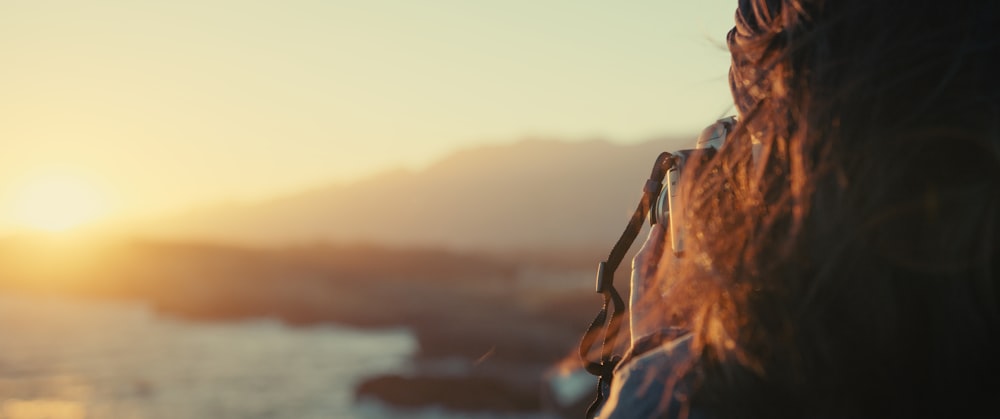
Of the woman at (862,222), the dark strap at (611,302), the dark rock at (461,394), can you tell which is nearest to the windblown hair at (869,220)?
the woman at (862,222)

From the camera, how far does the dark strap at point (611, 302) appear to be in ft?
4.00

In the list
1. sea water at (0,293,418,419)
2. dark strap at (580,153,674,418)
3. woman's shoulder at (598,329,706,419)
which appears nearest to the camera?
woman's shoulder at (598,329,706,419)

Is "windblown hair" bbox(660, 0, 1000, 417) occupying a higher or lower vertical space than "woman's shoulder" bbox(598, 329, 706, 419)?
higher

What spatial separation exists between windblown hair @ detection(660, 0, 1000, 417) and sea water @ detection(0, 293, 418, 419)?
55.6 metres

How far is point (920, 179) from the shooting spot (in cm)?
81

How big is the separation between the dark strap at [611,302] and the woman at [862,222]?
27 cm

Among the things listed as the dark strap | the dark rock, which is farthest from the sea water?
the dark strap

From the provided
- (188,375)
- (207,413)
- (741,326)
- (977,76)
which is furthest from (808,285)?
(188,375)

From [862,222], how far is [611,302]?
565 millimetres

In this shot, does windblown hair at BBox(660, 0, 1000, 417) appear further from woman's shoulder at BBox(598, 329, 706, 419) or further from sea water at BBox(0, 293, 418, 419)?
sea water at BBox(0, 293, 418, 419)

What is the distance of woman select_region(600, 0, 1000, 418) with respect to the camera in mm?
794

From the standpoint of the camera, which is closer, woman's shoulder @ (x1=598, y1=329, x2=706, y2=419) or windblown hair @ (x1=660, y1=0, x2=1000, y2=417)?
windblown hair @ (x1=660, y1=0, x2=1000, y2=417)

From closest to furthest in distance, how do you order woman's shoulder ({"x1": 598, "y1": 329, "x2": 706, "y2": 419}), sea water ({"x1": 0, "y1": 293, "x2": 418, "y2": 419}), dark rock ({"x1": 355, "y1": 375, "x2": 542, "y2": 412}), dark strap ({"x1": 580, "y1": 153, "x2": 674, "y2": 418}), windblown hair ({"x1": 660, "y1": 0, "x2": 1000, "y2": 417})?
windblown hair ({"x1": 660, "y1": 0, "x2": 1000, "y2": 417}), woman's shoulder ({"x1": 598, "y1": 329, "x2": 706, "y2": 419}), dark strap ({"x1": 580, "y1": 153, "x2": 674, "y2": 418}), dark rock ({"x1": 355, "y1": 375, "x2": 542, "y2": 412}), sea water ({"x1": 0, "y1": 293, "x2": 418, "y2": 419})

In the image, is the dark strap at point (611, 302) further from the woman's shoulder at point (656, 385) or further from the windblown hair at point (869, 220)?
the windblown hair at point (869, 220)
